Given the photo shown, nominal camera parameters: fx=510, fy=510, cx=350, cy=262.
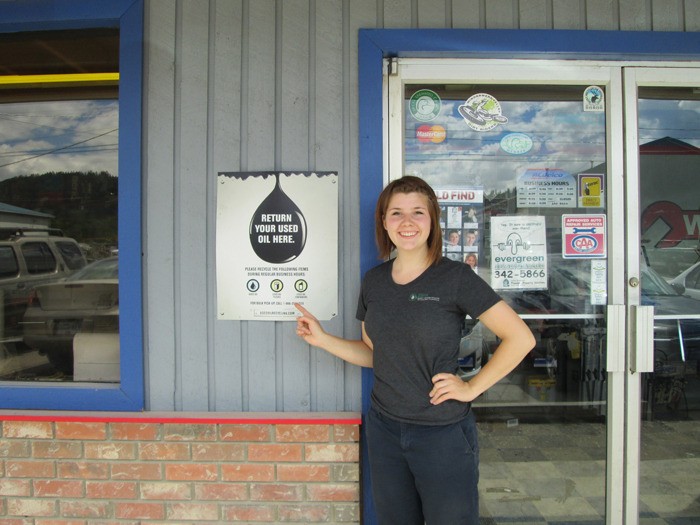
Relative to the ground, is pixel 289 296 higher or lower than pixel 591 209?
lower

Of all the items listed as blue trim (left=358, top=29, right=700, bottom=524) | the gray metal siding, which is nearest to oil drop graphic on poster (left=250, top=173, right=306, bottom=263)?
the gray metal siding

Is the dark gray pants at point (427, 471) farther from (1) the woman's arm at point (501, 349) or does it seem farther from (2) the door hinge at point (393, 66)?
(2) the door hinge at point (393, 66)

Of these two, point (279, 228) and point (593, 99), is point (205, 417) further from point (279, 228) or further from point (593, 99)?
point (593, 99)

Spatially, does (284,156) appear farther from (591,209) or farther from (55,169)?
(55,169)

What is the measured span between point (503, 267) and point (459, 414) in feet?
2.95

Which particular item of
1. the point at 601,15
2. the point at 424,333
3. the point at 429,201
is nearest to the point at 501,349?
the point at 424,333

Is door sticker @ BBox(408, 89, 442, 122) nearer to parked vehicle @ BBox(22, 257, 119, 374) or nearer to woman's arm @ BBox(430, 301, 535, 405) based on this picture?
woman's arm @ BBox(430, 301, 535, 405)

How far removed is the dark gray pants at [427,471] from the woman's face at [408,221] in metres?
0.66

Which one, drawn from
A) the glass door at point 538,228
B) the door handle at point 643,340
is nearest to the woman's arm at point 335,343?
the glass door at point 538,228

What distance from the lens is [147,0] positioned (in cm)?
239

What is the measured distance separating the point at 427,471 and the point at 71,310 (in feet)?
7.21

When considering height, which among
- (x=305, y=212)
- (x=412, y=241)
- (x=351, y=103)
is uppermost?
(x=351, y=103)

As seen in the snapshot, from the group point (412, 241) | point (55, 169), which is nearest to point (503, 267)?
point (412, 241)

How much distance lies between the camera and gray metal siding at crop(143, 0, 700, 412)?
7.67 ft
